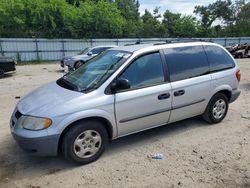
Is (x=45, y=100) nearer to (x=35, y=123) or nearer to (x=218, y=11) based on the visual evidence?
(x=35, y=123)

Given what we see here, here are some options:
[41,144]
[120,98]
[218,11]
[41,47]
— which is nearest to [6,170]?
[41,144]

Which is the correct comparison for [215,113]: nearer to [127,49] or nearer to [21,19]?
[127,49]

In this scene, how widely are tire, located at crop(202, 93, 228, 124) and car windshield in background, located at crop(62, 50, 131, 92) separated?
2.12 m

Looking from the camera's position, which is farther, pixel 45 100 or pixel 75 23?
pixel 75 23

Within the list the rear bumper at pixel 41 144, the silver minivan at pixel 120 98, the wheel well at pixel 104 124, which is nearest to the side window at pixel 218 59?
the silver minivan at pixel 120 98

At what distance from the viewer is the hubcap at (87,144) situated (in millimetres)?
3971

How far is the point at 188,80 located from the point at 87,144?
7.17 ft

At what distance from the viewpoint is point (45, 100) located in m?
4.06

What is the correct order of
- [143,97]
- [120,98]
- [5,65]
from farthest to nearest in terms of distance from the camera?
1. [5,65]
2. [143,97]
3. [120,98]

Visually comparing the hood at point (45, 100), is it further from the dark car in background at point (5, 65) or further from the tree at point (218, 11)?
the tree at point (218, 11)

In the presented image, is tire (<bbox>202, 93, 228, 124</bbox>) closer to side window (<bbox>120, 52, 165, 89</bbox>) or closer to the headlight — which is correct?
side window (<bbox>120, 52, 165, 89</bbox>)

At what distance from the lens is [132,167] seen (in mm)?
3998

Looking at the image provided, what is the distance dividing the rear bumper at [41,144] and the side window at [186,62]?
7.38 feet

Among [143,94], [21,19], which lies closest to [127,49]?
[143,94]
